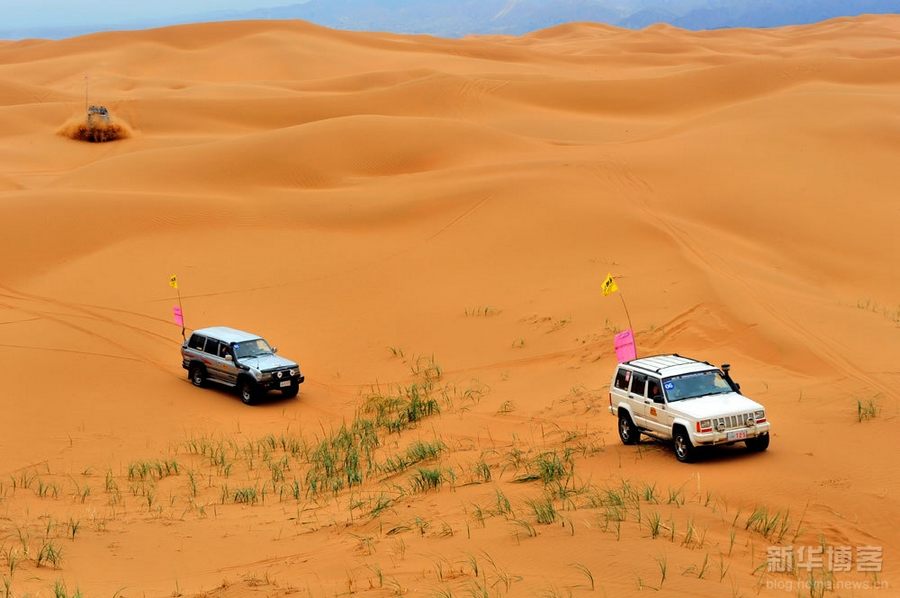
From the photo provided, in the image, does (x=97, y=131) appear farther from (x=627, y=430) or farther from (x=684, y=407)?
(x=684, y=407)

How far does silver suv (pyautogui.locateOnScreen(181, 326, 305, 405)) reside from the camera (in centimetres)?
1742

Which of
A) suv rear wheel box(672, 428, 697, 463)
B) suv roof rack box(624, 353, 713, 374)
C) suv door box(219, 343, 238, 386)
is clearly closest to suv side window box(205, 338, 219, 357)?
suv door box(219, 343, 238, 386)

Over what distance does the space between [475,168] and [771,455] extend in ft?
63.6

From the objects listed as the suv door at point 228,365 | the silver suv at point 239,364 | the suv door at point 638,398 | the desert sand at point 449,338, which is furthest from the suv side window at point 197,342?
the suv door at point 638,398

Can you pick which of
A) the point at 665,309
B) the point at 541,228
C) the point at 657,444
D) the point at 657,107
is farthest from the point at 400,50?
the point at 657,444

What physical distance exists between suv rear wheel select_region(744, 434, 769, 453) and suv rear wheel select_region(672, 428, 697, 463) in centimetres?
65

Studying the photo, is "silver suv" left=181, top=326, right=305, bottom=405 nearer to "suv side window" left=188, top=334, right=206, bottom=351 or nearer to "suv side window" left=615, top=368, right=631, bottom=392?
"suv side window" left=188, top=334, right=206, bottom=351

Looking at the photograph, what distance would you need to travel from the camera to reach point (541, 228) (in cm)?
2436

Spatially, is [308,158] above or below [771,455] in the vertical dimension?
above

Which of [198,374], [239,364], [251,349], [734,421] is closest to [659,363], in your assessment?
[734,421]

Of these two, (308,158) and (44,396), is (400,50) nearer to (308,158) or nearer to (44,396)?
(308,158)

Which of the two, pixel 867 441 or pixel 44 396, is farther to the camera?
pixel 44 396

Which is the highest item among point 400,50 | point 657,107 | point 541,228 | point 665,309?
point 400,50

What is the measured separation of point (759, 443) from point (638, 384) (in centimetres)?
182
